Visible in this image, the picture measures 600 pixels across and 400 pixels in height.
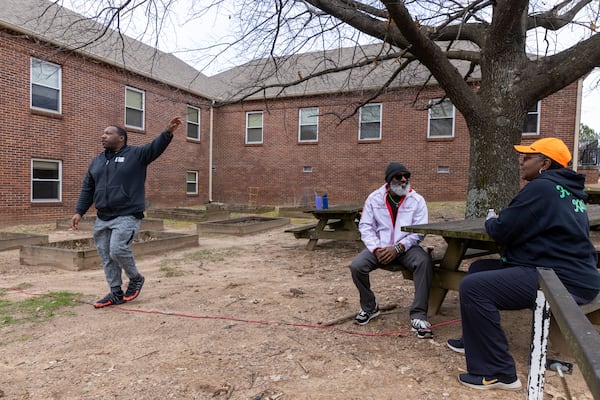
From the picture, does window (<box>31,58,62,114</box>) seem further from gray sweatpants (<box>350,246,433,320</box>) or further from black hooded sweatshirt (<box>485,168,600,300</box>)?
black hooded sweatshirt (<box>485,168,600,300</box>)

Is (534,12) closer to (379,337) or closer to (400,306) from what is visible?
(400,306)

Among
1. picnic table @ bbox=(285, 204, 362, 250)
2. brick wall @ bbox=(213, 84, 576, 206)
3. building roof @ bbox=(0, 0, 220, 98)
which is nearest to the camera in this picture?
A: building roof @ bbox=(0, 0, 220, 98)

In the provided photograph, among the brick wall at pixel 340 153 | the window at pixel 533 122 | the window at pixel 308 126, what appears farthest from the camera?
the window at pixel 308 126

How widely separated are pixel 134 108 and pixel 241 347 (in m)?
14.6

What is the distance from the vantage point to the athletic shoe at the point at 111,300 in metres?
3.96

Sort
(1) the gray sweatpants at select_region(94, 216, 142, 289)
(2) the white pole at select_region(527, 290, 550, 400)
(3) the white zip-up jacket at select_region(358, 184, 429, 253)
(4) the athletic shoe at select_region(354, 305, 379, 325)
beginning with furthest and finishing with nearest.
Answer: (1) the gray sweatpants at select_region(94, 216, 142, 289) < (3) the white zip-up jacket at select_region(358, 184, 429, 253) < (4) the athletic shoe at select_region(354, 305, 379, 325) < (2) the white pole at select_region(527, 290, 550, 400)

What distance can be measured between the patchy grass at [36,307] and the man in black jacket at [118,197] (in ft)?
1.29

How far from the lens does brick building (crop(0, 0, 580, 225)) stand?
11367mm

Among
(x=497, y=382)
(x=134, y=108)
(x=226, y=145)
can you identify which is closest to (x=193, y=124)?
(x=226, y=145)

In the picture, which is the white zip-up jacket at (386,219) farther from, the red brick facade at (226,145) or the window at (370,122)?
the window at (370,122)

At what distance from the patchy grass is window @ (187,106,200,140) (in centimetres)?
1466

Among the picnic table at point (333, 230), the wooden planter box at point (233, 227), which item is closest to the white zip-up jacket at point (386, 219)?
the picnic table at point (333, 230)

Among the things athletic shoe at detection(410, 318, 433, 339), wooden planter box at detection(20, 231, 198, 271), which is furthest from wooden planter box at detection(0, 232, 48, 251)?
athletic shoe at detection(410, 318, 433, 339)

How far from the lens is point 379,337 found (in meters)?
3.10
